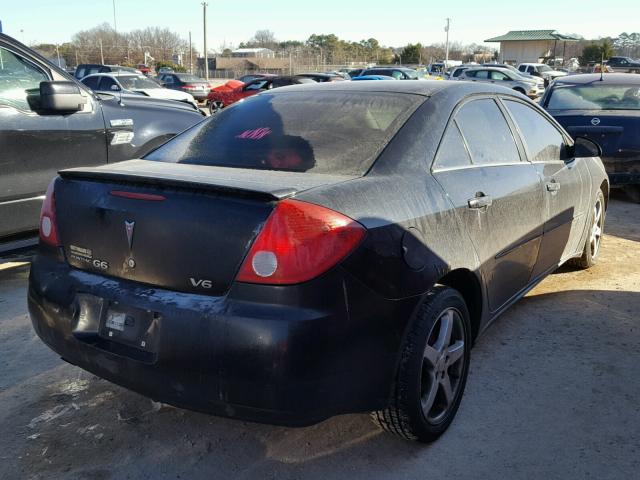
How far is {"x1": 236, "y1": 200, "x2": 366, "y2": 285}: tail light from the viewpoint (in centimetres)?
218

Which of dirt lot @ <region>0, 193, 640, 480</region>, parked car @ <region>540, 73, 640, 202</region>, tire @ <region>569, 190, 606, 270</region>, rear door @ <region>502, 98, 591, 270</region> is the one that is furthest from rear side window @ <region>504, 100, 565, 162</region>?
parked car @ <region>540, 73, 640, 202</region>

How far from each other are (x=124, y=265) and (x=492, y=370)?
2102 mm

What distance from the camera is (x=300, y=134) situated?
Result: 3086mm

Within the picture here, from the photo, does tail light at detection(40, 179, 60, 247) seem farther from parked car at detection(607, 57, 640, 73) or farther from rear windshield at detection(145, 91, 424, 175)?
parked car at detection(607, 57, 640, 73)

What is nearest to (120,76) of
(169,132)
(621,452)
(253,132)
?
(169,132)

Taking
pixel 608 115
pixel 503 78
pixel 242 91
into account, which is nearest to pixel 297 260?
pixel 608 115

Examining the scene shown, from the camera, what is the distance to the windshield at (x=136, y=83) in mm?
21109

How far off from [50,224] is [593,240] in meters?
4.31

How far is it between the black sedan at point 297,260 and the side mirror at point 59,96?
5.91 feet

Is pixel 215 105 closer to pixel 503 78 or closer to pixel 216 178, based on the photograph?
pixel 503 78

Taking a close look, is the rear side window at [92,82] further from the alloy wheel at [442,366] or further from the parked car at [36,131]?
the alloy wheel at [442,366]

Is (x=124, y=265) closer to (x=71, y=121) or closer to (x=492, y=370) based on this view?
(x=492, y=370)

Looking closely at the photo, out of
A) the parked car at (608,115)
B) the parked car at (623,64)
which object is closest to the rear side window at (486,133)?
the parked car at (608,115)

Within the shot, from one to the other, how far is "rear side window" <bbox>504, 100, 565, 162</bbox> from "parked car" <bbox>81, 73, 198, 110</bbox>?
668 inches
